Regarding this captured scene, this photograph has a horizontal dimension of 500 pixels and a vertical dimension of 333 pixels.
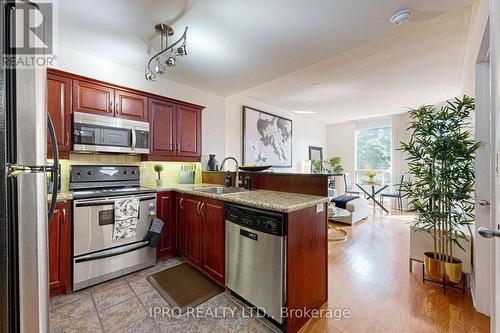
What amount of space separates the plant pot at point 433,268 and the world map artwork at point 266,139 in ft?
10.0

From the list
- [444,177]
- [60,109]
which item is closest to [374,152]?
[444,177]

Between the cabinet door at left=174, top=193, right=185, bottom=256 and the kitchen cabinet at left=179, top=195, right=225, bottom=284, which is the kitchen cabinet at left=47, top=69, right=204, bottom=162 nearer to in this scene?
the cabinet door at left=174, top=193, right=185, bottom=256

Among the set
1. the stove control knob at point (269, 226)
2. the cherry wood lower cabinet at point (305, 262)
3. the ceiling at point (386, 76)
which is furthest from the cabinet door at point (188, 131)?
the cherry wood lower cabinet at point (305, 262)

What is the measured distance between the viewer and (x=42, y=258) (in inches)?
30.4

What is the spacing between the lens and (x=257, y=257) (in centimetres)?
162

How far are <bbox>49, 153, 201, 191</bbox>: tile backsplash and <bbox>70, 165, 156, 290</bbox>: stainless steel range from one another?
18 centimetres

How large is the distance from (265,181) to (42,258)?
1949 mm

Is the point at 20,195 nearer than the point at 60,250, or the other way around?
the point at 20,195

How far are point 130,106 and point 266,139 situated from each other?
9.58 feet

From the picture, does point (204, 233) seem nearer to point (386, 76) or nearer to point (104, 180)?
point (104, 180)

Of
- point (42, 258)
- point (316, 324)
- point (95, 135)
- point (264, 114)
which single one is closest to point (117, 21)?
point (95, 135)

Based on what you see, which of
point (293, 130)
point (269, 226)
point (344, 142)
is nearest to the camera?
point (269, 226)

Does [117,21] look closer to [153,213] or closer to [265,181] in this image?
[153,213]

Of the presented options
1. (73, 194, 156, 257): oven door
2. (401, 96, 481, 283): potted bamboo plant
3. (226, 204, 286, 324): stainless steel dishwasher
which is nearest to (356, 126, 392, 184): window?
(401, 96, 481, 283): potted bamboo plant
